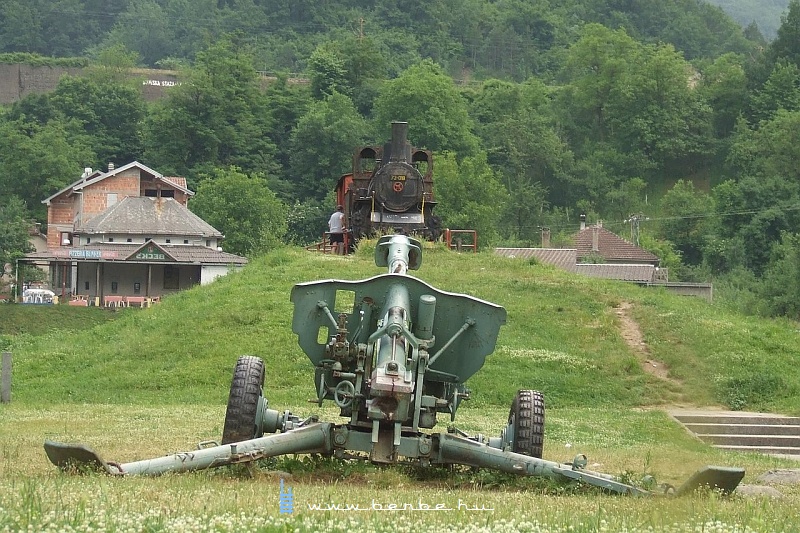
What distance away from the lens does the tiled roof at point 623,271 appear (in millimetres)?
64000

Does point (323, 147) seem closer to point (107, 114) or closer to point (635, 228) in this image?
point (107, 114)

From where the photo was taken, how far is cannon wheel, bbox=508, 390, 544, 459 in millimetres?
14328

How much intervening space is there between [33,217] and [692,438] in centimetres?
8998

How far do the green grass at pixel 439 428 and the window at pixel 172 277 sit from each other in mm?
39571

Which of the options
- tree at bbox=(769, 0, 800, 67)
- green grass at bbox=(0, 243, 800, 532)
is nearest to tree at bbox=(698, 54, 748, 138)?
tree at bbox=(769, 0, 800, 67)

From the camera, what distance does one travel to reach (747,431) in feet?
77.8

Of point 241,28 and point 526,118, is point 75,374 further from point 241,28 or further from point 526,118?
point 241,28

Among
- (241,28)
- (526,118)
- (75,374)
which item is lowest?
(75,374)

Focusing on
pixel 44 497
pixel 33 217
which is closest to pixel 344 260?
pixel 44 497

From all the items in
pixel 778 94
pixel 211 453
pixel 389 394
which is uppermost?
pixel 778 94

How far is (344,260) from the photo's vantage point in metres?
38.2

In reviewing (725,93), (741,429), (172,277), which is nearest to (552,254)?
(172,277)

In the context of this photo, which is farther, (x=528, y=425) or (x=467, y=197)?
(x=467, y=197)

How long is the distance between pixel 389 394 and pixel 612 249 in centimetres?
7065
